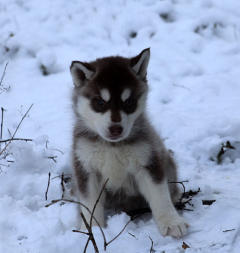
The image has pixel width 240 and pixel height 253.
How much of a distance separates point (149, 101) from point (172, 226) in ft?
11.9

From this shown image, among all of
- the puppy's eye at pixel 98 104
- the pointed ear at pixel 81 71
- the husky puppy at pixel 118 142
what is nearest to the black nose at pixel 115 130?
the husky puppy at pixel 118 142

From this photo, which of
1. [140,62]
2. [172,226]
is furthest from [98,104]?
[172,226]

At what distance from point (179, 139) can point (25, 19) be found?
5.45 m

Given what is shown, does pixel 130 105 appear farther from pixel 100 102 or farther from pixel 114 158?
pixel 114 158

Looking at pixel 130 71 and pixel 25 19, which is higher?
→ pixel 130 71

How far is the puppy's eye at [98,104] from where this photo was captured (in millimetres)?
3704

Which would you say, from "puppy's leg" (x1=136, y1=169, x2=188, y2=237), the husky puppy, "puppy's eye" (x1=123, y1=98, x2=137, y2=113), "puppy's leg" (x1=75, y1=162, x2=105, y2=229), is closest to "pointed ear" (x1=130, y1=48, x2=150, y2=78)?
the husky puppy

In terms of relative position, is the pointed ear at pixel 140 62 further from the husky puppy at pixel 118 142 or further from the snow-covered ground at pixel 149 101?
the snow-covered ground at pixel 149 101

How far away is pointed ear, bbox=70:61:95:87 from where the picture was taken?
3934mm

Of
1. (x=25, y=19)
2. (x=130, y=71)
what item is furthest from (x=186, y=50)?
(x=130, y=71)

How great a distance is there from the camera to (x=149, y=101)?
22.6ft

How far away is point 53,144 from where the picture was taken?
5633mm

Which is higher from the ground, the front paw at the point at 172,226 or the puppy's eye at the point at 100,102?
the puppy's eye at the point at 100,102

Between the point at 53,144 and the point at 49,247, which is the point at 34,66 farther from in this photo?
the point at 49,247
